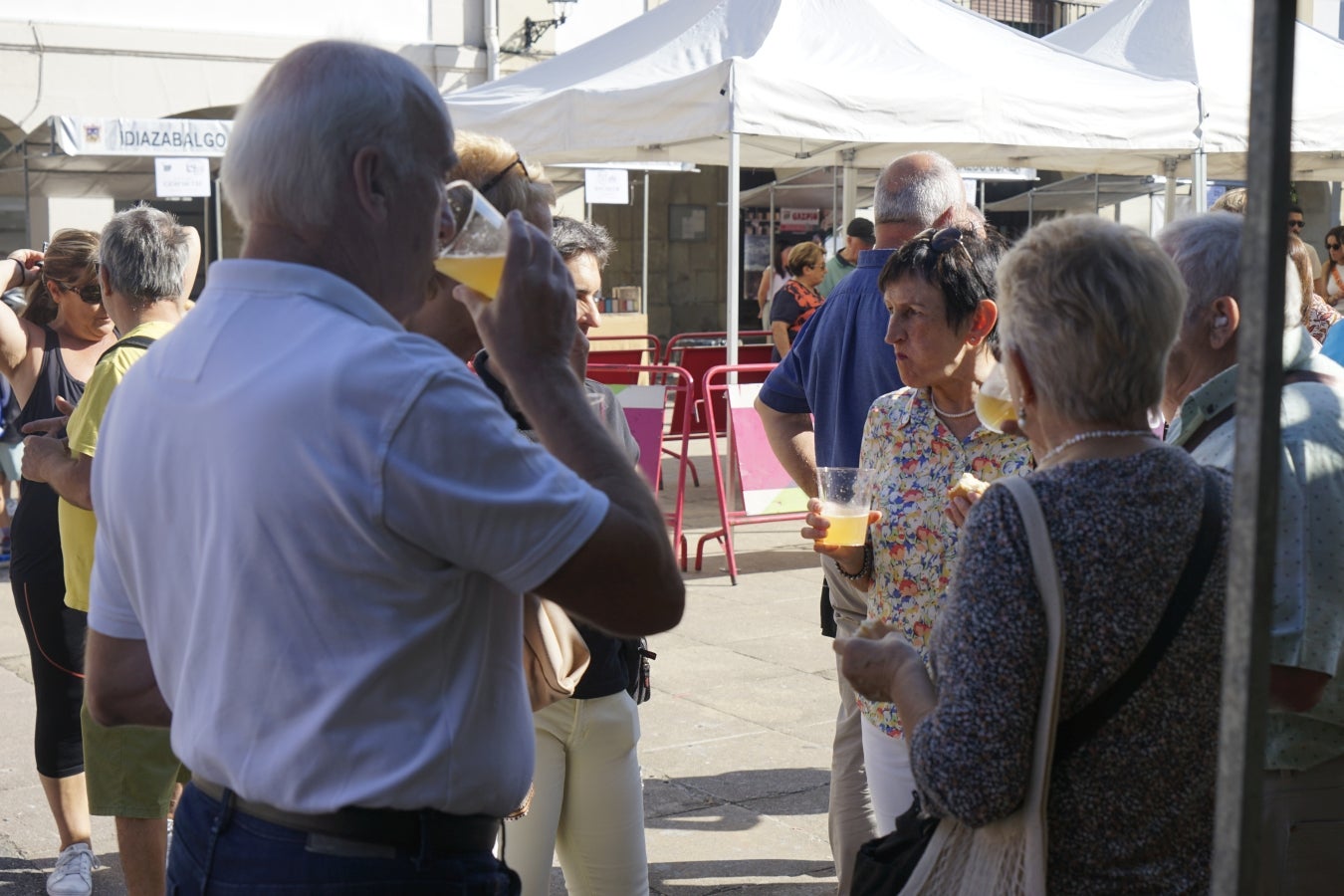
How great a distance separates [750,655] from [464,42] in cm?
1451

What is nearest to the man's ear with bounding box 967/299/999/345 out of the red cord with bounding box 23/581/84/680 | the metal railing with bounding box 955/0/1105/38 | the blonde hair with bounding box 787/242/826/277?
the red cord with bounding box 23/581/84/680

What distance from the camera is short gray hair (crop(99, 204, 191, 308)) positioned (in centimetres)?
366

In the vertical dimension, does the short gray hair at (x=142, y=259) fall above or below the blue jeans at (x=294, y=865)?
above

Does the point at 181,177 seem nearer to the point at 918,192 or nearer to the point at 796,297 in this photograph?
the point at 796,297

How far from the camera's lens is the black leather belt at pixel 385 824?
1.58 metres

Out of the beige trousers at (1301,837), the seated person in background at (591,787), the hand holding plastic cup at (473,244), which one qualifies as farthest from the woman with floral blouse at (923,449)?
the hand holding plastic cup at (473,244)

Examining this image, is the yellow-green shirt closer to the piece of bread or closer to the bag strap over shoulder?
the piece of bread

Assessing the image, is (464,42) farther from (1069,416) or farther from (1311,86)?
(1069,416)

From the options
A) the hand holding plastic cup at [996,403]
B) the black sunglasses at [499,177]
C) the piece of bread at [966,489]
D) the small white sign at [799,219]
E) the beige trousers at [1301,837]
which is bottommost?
the beige trousers at [1301,837]

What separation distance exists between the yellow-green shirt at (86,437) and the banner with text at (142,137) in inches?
379

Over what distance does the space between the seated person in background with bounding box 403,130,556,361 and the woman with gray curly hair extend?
0.94 m

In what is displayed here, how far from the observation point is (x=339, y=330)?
154 centimetres

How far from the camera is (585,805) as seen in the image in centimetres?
292

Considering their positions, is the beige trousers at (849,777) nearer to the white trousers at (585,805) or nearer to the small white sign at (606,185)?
the white trousers at (585,805)
